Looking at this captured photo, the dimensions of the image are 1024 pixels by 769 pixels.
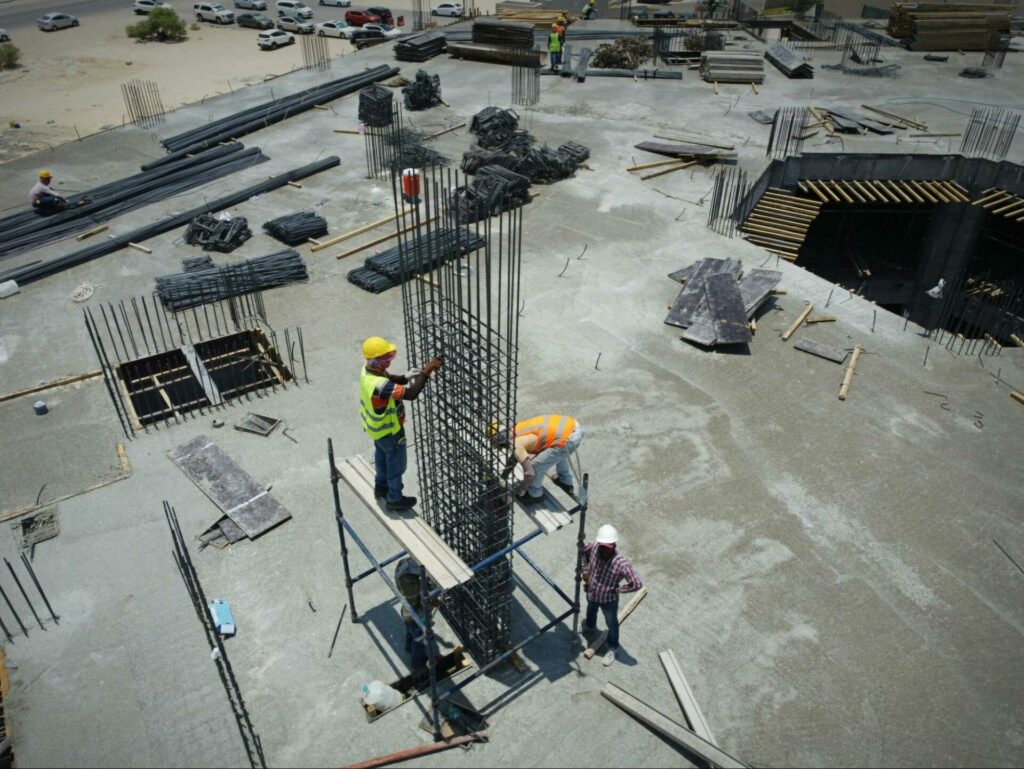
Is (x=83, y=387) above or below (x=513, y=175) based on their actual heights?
below

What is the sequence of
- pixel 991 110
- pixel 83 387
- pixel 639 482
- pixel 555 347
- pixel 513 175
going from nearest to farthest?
pixel 639 482, pixel 83 387, pixel 555 347, pixel 513 175, pixel 991 110

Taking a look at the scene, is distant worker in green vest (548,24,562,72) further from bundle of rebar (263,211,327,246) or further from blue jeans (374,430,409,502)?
blue jeans (374,430,409,502)

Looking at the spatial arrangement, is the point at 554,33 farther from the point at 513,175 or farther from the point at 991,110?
the point at 991,110

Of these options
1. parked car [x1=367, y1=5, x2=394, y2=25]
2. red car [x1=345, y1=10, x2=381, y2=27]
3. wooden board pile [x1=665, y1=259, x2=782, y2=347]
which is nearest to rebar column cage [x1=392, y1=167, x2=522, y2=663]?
wooden board pile [x1=665, y1=259, x2=782, y2=347]

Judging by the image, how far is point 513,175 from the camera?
18656 mm

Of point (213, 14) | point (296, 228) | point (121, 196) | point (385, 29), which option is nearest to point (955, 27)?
point (296, 228)

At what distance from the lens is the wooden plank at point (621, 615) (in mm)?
8453

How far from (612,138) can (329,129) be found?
9.25 metres

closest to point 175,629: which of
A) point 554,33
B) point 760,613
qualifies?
point 760,613

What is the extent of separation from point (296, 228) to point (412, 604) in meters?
11.8

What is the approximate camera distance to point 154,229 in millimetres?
17578

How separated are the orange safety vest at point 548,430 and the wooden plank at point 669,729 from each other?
107 inches

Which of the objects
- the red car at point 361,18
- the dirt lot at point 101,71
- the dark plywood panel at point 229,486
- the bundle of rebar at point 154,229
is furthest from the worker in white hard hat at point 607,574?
the red car at point 361,18

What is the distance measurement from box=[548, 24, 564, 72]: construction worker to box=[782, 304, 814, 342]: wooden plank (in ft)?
62.3
